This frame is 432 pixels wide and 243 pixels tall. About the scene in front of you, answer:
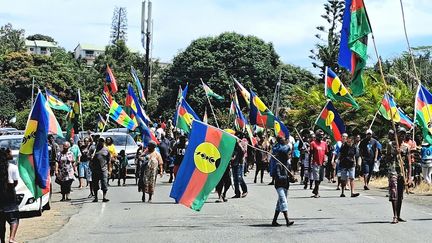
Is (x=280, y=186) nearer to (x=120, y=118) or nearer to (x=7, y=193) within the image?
(x=7, y=193)

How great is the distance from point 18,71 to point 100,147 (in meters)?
52.1

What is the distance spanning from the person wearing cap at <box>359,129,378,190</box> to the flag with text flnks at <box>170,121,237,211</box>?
30.4 ft

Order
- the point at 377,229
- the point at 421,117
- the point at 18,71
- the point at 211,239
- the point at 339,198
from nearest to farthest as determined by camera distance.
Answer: the point at 211,239 < the point at 377,229 < the point at 421,117 < the point at 339,198 < the point at 18,71

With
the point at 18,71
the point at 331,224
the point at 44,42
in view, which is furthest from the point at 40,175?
the point at 44,42

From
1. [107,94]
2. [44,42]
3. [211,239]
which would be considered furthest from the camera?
[44,42]

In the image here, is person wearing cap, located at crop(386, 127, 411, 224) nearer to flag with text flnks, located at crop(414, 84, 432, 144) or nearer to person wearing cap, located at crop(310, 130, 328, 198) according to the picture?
flag with text flnks, located at crop(414, 84, 432, 144)

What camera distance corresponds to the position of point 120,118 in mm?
23453

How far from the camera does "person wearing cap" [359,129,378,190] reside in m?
20.0

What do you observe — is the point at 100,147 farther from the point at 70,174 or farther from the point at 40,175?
the point at 40,175

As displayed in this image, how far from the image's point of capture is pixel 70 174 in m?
18.2

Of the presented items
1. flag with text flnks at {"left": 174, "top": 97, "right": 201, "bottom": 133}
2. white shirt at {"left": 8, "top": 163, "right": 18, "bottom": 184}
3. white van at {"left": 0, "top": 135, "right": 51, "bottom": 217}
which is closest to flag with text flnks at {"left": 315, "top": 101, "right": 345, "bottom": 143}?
flag with text flnks at {"left": 174, "top": 97, "right": 201, "bottom": 133}

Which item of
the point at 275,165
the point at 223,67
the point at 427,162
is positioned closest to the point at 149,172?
the point at 275,165

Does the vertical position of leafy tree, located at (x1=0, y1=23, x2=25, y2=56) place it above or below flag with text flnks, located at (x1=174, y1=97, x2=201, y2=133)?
above

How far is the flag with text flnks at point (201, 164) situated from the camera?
37.7ft
